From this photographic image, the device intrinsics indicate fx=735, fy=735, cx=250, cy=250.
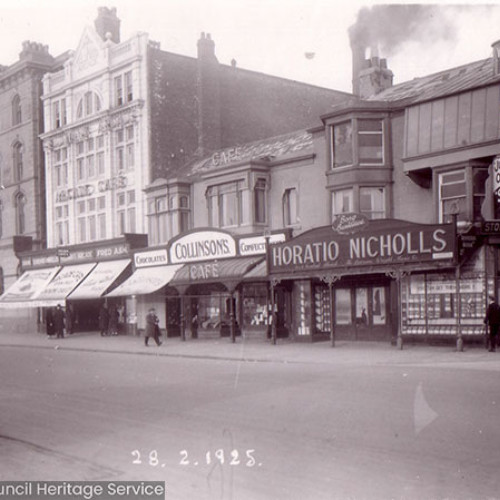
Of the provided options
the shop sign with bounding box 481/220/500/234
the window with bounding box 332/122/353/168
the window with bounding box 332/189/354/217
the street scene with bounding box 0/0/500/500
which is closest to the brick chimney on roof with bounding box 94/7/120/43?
Answer: the street scene with bounding box 0/0/500/500

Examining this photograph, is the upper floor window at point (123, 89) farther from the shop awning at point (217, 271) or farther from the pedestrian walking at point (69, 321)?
the pedestrian walking at point (69, 321)

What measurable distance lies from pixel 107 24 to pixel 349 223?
23.5 meters

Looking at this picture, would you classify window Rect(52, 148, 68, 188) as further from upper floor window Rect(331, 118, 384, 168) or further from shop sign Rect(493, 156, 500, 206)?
shop sign Rect(493, 156, 500, 206)

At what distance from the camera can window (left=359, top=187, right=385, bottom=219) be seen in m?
27.4

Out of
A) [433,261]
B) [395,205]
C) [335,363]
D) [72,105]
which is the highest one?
[72,105]

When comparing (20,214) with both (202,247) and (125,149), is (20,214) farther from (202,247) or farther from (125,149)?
(202,247)

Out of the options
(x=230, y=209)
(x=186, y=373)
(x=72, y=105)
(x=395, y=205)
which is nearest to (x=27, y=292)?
(x=72, y=105)

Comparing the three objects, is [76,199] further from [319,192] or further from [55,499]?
[55,499]

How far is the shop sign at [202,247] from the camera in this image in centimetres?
3178

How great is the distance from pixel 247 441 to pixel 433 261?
15.2 m

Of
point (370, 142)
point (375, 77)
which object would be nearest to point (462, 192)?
point (370, 142)

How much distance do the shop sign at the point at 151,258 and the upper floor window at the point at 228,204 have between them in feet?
9.60

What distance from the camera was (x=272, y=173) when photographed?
3169 cm

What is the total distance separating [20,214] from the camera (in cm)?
4781
